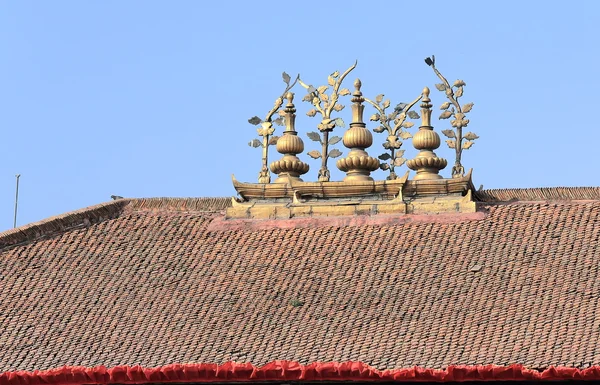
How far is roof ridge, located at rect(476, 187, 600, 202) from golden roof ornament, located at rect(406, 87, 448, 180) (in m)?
0.96

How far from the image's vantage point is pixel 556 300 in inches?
754

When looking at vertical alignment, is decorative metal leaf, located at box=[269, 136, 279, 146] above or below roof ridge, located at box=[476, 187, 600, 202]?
above

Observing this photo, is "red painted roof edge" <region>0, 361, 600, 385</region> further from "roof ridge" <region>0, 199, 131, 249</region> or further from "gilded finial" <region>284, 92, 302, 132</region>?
"gilded finial" <region>284, 92, 302, 132</region>

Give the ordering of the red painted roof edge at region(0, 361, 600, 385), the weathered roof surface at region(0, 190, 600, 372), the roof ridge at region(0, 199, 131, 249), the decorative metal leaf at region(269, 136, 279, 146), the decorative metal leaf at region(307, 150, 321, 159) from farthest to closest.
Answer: the decorative metal leaf at region(269, 136, 279, 146) < the decorative metal leaf at region(307, 150, 321, 159) < the roof ridge at region(0, 199, 131, 249) < the weathered roof surface at region(0, 190, 600, 372) < the red painted roof edge at region(0, 361, 600, 385)

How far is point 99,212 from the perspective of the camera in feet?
76.3

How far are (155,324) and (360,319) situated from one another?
8.35 ft

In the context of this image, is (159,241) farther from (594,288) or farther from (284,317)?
(594,288)

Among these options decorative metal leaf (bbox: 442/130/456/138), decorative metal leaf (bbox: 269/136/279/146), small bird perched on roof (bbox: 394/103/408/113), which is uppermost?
small bird perched on roof (bbox: 394/103/408/113)

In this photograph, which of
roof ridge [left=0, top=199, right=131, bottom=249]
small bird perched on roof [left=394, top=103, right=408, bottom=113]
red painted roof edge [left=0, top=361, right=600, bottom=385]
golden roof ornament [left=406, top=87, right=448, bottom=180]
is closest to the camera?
red painted roof edge [left=0, top=361, right=600, bottom=385]

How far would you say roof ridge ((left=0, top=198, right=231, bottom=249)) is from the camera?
22.6 meters

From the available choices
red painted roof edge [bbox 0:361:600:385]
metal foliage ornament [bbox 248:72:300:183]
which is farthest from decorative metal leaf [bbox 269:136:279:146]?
red painted roof edge [bbox 0:361:600:385]

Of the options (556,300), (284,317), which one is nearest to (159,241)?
(284,317)

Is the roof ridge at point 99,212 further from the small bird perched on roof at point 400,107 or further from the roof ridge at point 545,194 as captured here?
the roof ridge at point 545,194

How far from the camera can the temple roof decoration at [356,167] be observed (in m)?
22.6
